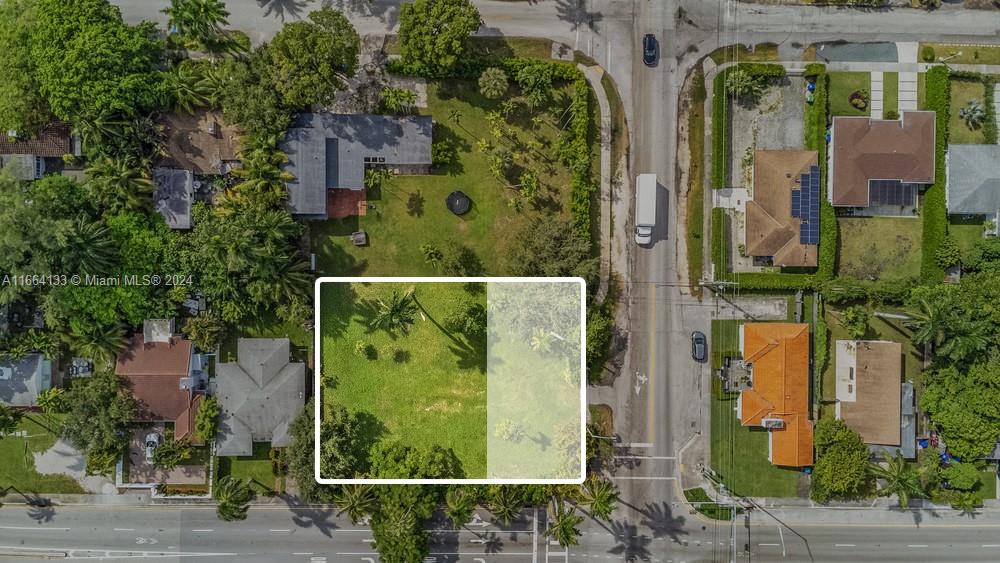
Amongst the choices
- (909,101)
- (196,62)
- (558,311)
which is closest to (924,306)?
(909,101)

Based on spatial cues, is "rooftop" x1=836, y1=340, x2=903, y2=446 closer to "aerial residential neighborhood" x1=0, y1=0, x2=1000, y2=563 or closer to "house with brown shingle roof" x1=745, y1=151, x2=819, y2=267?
"aerial residential neighborhood" x1=0, y1=0, x2=1000, y2=563

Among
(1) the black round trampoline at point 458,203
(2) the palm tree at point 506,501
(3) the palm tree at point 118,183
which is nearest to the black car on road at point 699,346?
(2) the palm tree at point 506,501

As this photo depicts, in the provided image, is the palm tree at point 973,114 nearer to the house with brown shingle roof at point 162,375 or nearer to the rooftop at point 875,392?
the rooftop at point 875,392

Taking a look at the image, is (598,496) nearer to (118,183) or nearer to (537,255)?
(537,255)

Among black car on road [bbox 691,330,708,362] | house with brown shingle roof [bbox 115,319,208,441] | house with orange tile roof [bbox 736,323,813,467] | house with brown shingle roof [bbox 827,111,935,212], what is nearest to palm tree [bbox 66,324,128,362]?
house with brown shingle roof [bbox 115,319,208,441]

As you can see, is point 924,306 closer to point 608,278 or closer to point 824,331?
point 824,331
